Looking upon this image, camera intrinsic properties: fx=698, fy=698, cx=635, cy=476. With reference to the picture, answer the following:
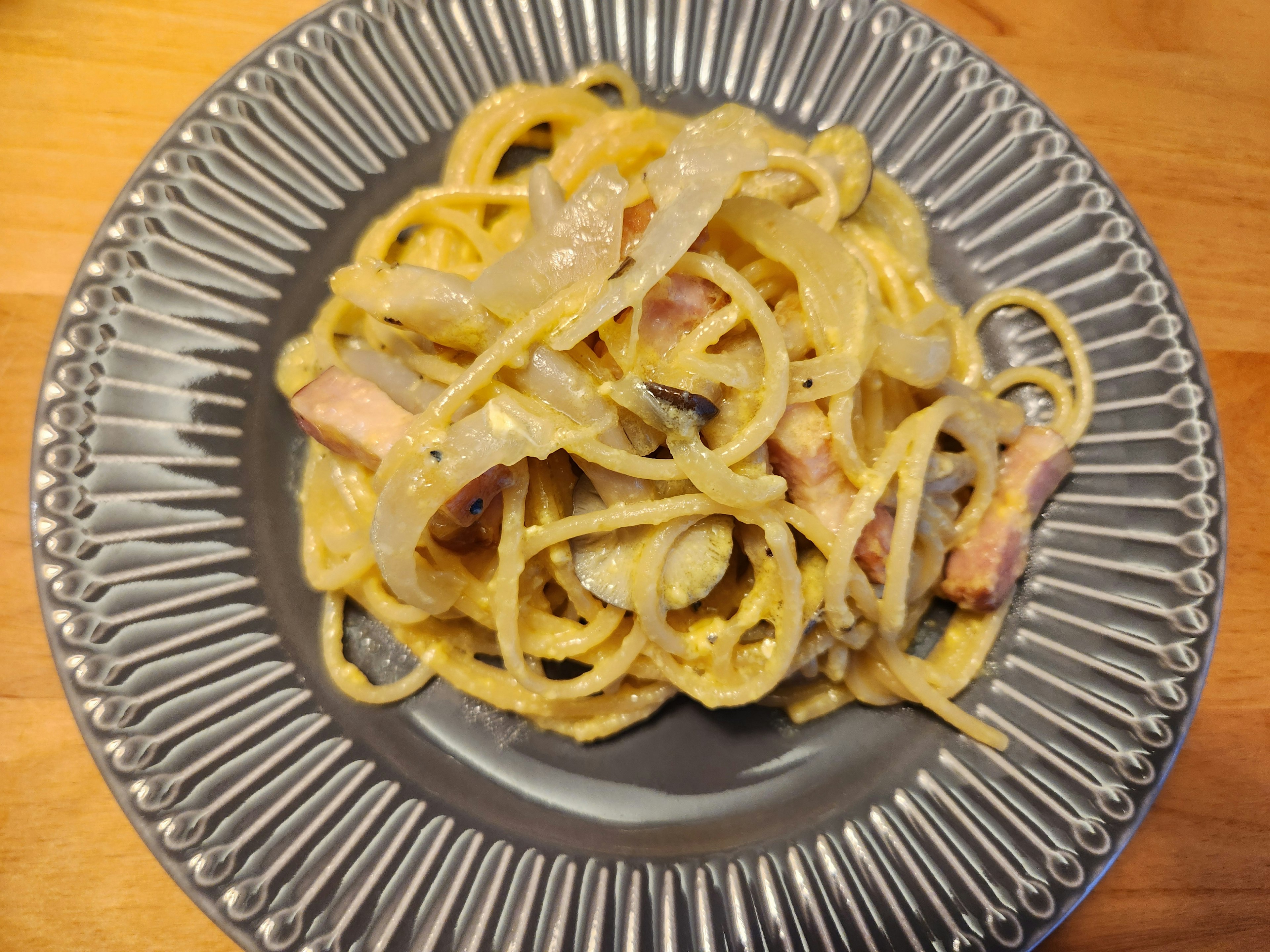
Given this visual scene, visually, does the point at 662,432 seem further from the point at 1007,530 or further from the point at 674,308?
the point at 1007,530

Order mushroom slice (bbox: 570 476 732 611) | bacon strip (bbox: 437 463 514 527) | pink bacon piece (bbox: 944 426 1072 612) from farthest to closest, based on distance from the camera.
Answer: pink bacon piece (bbox: 944 426 1072 612) < mushroom slice (bbox: 570 476 732 611) < bacon strip (bbox: 437 463 514 527)

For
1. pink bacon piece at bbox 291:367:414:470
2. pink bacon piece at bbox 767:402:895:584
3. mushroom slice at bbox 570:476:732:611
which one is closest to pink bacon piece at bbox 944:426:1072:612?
pink bacon piece at bbox 767:402:895:584

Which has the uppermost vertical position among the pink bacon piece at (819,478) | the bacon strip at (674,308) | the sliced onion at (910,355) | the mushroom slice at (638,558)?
the sliced onion at (910,355)

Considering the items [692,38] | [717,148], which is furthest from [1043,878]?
[692,38]

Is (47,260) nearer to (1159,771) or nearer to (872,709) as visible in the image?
(872,709)

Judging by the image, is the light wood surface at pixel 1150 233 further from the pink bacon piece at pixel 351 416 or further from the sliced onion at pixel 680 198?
the sliced onion at pixel 680 198

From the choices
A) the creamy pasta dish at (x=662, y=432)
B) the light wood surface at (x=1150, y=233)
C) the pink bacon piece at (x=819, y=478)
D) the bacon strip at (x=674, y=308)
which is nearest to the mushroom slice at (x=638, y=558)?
the creamy pasta dish at (x=662, y=432)

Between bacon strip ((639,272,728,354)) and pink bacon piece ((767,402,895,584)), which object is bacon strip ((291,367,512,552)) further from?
pink bacon piece ((767,402,895,584))
